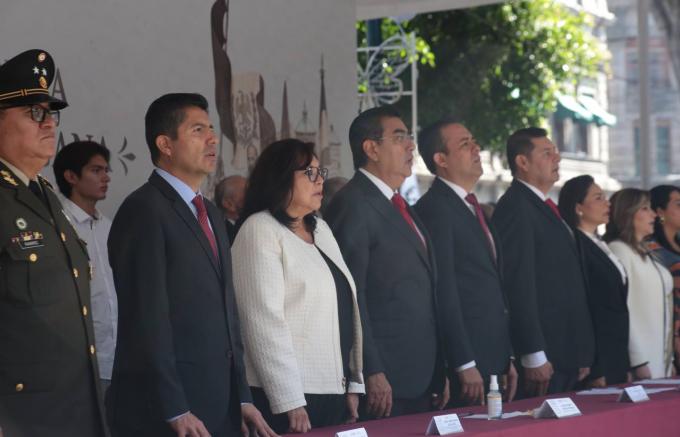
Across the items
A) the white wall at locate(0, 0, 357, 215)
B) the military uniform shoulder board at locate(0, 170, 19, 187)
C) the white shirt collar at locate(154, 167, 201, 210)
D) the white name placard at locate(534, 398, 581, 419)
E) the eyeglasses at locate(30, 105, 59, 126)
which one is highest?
the white wall at locate(0, 0, 357, 215)

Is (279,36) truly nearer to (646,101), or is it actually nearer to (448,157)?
(448,157)

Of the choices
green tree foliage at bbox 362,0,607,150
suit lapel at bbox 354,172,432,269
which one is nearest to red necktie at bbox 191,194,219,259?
suit lapel at bbox 354,172,432,269

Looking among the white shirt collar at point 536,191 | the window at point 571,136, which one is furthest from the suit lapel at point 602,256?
the window at point 571,136

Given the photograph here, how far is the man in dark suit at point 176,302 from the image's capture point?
3.42 metres

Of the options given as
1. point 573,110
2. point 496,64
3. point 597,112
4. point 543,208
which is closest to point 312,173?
point 543,208

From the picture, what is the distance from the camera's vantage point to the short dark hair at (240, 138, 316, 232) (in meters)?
→ 4.03

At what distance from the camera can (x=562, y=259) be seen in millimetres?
5527

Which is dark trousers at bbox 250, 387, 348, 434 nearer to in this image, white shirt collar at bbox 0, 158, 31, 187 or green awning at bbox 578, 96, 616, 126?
white shirt collar at bbox 0, 158, 31, 187

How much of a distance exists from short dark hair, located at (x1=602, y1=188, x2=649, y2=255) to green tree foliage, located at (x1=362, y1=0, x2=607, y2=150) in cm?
745

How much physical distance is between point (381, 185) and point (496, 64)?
10251mm

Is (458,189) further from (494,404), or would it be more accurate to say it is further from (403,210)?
(494,404)

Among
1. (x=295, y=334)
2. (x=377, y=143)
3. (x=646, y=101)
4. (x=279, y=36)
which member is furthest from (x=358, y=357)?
(x=646, y=101)

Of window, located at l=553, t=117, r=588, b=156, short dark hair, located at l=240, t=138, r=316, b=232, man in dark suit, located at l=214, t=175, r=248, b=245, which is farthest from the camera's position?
window, located at l=553, t=117, r=588, b=156

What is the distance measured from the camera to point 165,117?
3.74 m
